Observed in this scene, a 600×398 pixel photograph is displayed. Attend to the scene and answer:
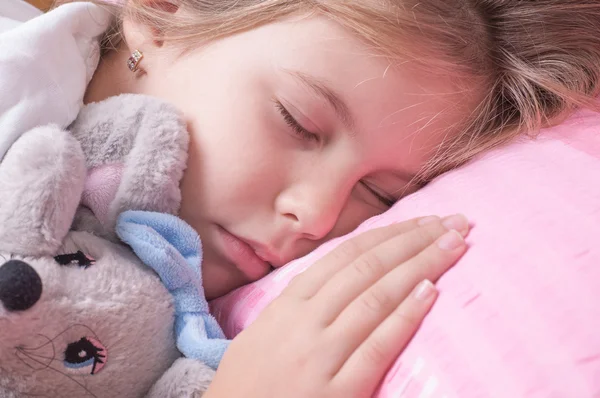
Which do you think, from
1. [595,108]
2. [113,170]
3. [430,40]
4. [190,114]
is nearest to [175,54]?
[190,114]

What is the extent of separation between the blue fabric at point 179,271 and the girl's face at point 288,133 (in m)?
0.09

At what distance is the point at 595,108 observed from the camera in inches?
39.6

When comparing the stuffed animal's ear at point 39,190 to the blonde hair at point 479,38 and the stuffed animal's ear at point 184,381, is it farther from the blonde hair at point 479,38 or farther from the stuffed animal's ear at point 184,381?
the blonde hair at point 479,38

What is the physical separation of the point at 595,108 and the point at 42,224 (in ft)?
2.83

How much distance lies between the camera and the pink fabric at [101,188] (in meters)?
0.79

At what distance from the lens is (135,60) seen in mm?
1033

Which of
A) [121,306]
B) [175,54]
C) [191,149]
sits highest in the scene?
[175,54]

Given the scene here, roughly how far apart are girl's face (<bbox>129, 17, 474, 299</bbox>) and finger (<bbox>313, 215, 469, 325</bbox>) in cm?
18

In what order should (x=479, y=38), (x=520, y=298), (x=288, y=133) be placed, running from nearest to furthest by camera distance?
(x=520, y=298), (x=288, y=133), (x=479, y=38)

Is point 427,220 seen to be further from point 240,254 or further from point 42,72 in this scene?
point 42,72

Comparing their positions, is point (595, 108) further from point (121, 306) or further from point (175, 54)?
point (121, 306)

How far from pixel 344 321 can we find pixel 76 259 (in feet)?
1.04

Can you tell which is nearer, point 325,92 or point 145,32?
point 325,92

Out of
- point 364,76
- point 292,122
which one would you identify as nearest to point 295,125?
point 292,122
